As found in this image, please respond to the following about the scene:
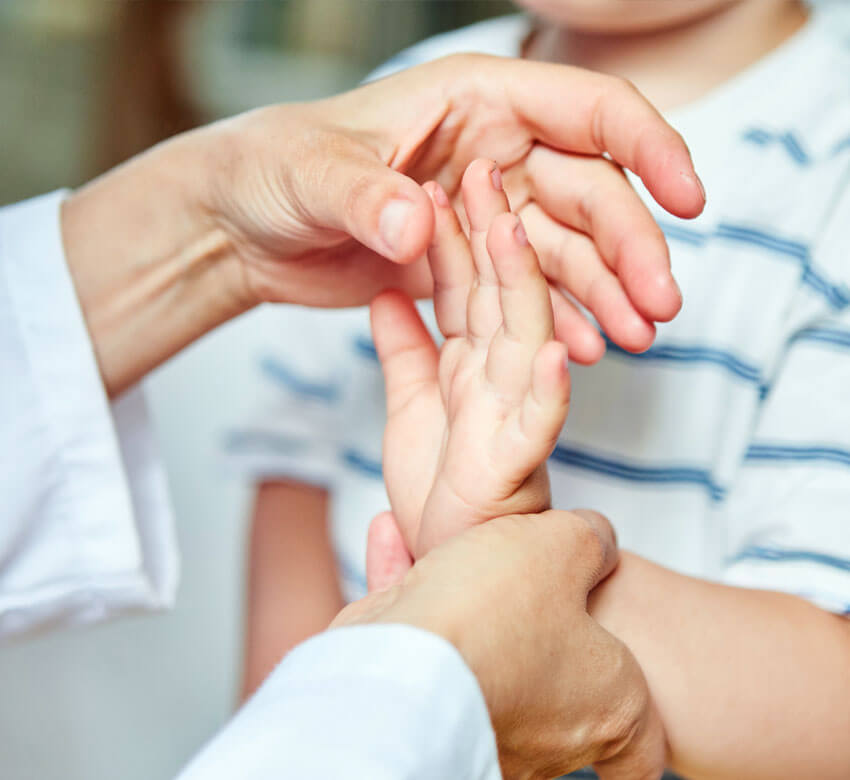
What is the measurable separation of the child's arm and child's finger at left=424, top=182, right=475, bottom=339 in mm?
368

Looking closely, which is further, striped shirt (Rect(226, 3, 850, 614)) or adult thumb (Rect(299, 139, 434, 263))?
striped shirt (Rect(226, 3, 850, 614))

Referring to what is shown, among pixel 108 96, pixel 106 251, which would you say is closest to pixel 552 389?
pixel 106 251

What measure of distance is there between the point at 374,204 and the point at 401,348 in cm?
10

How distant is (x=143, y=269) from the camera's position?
0.55 metres

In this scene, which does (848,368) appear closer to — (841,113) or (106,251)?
(841,113)

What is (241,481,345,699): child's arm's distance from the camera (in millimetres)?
716

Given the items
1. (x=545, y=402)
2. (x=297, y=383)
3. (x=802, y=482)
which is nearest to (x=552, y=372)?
(x=545, y=402)

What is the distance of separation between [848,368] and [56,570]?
0.46 metres

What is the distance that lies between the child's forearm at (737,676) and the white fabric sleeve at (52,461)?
0.99 ft

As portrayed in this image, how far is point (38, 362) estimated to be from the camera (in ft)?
1.77

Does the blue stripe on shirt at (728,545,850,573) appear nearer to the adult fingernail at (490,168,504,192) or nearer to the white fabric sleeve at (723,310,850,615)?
the white fabric sleeve at (723,310,850,615)

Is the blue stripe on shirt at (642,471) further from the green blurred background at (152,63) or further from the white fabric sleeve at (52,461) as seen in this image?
the green blurred background at (152,63)

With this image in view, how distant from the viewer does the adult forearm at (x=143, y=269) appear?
542 mm

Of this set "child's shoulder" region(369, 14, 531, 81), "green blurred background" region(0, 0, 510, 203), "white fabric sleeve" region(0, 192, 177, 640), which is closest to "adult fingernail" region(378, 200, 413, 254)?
"white fabric sleeve" region(0, 192, 177, 640)
